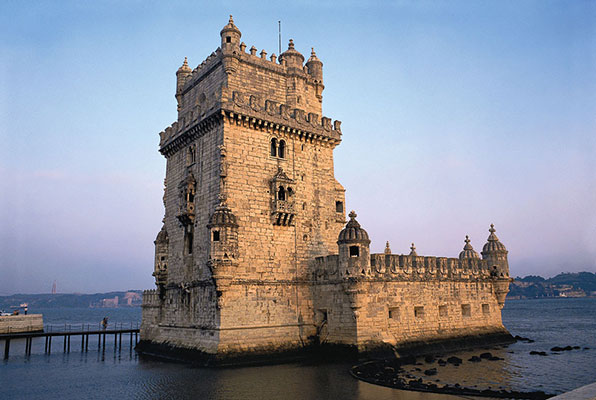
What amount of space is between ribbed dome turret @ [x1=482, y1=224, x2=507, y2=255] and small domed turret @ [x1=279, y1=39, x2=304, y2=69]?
2174 centimetres

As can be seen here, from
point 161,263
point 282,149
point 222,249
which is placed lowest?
point 161,263

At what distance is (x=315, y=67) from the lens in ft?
114

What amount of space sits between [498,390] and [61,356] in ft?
111

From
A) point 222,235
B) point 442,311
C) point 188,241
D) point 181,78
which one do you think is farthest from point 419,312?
point 181,78

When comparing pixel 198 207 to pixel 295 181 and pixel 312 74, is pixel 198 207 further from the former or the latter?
pixel 312 74

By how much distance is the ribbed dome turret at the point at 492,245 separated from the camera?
3788cm

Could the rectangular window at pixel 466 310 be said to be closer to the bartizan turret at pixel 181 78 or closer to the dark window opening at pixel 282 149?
the dark window opening at pixel 282 149

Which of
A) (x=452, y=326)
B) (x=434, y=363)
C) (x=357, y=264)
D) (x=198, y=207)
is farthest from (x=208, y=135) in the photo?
A: (x=452, y=326)

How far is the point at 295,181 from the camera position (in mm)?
30594

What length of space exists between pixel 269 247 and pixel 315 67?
1518cm

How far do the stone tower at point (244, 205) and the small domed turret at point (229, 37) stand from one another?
72mm

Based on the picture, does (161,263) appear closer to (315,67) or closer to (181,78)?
(181,78)

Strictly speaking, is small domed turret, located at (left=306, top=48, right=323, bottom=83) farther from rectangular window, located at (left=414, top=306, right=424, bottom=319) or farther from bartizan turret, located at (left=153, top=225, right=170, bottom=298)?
rectangular window, located at (left=414, top=306, right=424, bottom=319)

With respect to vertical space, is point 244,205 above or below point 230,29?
below
